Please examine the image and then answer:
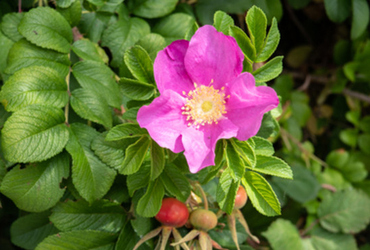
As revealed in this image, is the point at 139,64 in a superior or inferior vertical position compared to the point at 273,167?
superior

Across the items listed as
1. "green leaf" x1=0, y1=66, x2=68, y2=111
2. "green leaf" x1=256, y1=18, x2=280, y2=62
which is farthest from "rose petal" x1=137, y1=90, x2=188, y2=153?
"green leaf" x1=0, y1=66, x2=68, y2=111

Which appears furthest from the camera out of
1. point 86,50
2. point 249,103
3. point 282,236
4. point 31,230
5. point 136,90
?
point 282,236

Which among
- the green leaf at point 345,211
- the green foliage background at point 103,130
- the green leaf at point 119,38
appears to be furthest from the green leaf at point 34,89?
the green leaf at point 345,211

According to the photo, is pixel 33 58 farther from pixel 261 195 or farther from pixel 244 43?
pixel 261 195

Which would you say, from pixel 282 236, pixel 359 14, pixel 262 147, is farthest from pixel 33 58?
pixel 359 14

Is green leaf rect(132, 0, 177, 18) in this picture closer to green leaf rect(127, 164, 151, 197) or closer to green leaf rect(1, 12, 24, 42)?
green leaf rect(1, 12, 24, 42)
